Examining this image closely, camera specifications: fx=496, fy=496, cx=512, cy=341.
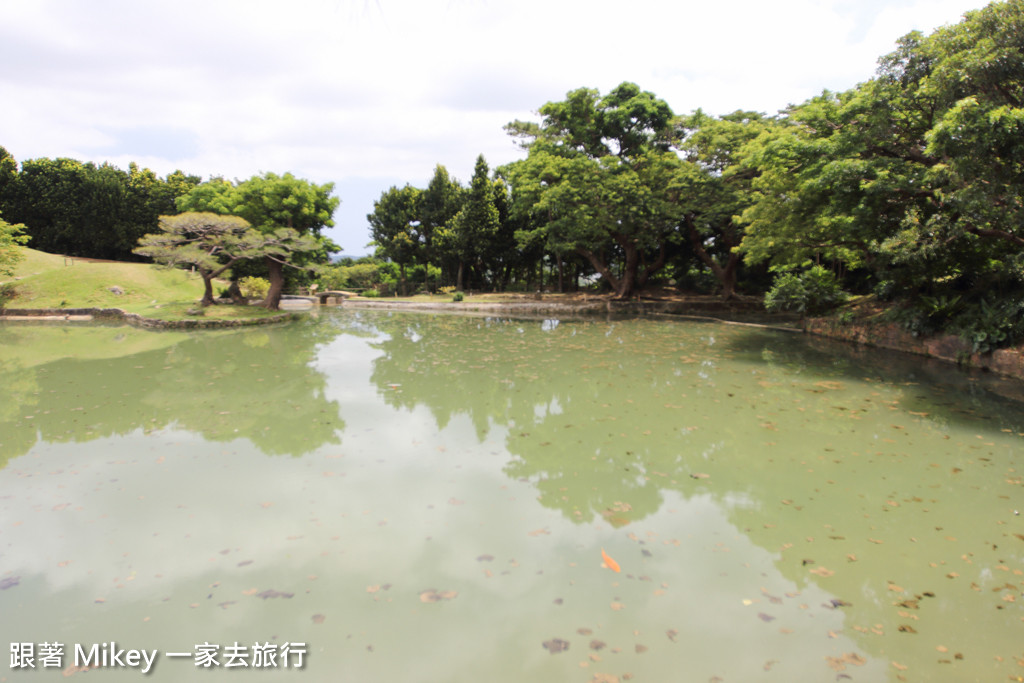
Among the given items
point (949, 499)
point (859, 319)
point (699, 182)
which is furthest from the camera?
point (699, 182)

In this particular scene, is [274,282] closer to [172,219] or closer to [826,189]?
[172,219]

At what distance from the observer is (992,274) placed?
9.67m

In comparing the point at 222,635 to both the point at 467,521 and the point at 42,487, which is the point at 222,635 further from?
the point at 42,487

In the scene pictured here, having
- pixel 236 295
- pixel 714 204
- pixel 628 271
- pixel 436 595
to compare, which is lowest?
pixel 436 595

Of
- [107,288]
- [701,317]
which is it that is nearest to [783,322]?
[701,317]

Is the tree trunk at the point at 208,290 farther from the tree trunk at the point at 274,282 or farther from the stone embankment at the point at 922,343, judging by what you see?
A: the stone embankment at the point at 922,343

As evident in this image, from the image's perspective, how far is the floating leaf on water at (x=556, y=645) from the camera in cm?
237

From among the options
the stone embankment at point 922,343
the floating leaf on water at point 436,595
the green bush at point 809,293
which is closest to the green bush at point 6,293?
the floating leaf on water at point 436,595

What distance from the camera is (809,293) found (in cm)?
1412

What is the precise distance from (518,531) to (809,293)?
546 inches

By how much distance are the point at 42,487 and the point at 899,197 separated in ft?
43.1

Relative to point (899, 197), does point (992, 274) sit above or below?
below

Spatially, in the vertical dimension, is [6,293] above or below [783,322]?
below

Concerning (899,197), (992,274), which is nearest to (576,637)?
(899,197)
